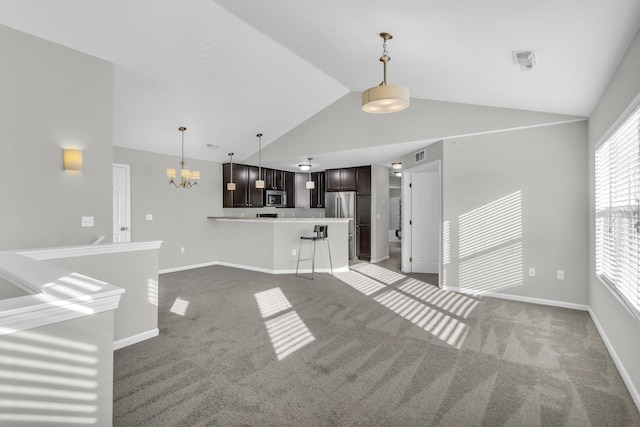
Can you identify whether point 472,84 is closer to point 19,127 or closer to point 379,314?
point 379,314

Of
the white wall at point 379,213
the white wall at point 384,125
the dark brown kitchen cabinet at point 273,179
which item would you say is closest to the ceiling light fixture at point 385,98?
the white wall at point 384,125

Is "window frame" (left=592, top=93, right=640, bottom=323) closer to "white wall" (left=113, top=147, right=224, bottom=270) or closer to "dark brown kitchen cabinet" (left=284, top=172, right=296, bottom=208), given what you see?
"white wall" (left=113, top=147, right=224, bottom=270)

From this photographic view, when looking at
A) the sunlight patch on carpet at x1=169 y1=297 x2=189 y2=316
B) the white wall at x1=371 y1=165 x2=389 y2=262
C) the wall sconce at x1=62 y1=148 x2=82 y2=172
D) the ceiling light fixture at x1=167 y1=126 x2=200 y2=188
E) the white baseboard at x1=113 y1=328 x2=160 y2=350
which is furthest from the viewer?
the white wall at x1=371 y1=165 x2=389 y2=262

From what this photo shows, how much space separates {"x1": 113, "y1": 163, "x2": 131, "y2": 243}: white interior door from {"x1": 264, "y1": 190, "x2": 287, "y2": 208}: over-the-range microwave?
3090 mm

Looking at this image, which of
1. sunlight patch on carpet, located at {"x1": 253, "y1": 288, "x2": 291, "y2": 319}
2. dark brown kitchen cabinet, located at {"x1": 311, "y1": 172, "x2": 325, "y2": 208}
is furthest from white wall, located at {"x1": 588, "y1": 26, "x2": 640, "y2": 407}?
dark brown kitchen cabinet, located at {"x1": 311, "y1": 172, "x2": 325, "y2": 208}

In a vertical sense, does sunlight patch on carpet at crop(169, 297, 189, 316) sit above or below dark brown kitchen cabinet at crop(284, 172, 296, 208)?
below

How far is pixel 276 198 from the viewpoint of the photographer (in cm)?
838

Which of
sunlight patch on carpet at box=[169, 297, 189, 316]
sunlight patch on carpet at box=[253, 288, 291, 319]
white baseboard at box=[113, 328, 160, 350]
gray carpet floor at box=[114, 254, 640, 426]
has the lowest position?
gray carpet floor at box=[114, 254, 640, 426]

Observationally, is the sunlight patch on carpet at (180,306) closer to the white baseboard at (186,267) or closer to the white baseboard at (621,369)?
the white baseboard at (186,267)

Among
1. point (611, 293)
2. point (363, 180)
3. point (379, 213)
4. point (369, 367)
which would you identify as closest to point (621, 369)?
point (611, 293)

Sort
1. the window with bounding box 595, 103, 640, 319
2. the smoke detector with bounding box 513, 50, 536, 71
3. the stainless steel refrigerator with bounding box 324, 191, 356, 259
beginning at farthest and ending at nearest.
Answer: the stainless steel refrigerator with bounding box 324, 191, 356, 259, the smoke detector with bounding box 513, 50, 536, 71, the window with bounding box 595, 103, 640, 319

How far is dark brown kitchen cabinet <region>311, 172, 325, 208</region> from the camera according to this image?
8938 mm

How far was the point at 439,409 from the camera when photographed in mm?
2053

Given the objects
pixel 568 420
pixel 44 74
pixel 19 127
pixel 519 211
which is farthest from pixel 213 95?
pixel 568 420
